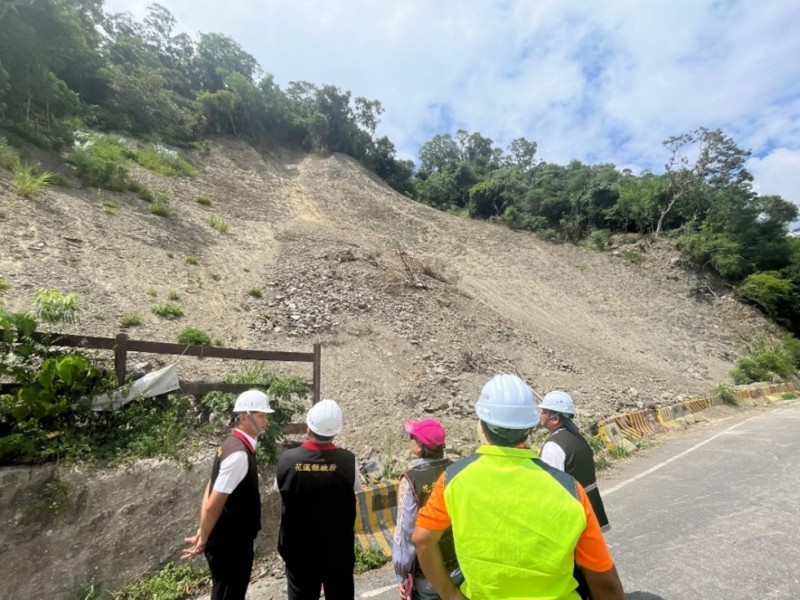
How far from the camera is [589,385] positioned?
13.8 m

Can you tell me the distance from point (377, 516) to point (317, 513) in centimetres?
257

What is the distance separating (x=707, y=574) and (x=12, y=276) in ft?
41.9

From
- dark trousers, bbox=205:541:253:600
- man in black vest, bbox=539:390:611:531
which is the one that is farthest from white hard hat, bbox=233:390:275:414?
man in black vest, bbox=539:390:611:531

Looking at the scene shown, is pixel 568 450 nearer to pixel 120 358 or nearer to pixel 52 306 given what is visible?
pixel 120 358

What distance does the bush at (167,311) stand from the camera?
35.3 ft

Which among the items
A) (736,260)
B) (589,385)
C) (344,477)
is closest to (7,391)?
(344,477)

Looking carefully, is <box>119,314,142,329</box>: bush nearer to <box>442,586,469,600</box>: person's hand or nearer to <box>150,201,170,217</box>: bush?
<box>150,201,170,217</box>: bush

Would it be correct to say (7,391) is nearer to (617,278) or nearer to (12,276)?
(12,276)

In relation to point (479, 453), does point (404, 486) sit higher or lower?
lower

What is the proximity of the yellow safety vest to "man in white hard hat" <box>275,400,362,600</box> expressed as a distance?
129cm

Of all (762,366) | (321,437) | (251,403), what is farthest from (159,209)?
(762,366)

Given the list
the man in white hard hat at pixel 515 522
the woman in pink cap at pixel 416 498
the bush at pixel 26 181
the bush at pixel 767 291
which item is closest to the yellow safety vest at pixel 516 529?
the man in white hard hat at pixel 515 522

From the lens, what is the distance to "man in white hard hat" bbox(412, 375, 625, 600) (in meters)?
1.51

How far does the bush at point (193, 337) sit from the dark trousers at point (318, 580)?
8011 millimetres
